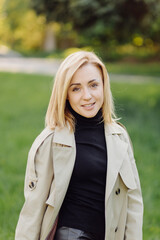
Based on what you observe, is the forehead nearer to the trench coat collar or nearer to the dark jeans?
the trench coat collar

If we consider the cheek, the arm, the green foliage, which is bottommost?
the arm

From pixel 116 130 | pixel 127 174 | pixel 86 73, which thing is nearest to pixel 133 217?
pixel 127 174

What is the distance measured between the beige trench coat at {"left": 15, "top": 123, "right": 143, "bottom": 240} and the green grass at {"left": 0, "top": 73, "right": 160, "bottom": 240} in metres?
1.39

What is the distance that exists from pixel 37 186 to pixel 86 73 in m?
0.67

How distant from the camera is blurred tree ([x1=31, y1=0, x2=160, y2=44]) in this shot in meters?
7.27

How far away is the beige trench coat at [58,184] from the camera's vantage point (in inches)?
76.4

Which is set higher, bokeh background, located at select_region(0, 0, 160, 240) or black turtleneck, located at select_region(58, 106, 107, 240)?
bokeh background, located at select_region(0, 0, 160, 240)

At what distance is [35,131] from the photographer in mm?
7000

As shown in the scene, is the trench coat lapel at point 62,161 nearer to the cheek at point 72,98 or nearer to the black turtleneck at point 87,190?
the black turtleneck at point 87,190

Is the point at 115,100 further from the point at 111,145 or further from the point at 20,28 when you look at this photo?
the point at 20,28

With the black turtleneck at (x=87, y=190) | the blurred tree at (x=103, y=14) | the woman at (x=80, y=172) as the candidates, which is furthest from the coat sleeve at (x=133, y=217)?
the blurred tree at (x=103, y=14)

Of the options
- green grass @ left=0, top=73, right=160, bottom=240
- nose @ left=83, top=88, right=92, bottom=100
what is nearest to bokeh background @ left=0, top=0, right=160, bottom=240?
green grass @ left=0, top=73, right=160, bottom=240

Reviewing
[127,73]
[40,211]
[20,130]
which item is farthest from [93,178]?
[127,73]

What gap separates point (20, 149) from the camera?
595cm
